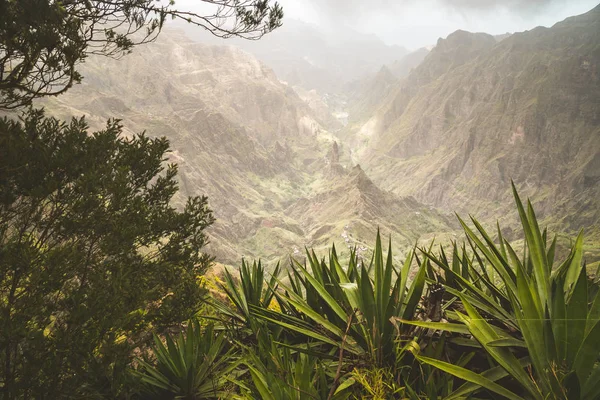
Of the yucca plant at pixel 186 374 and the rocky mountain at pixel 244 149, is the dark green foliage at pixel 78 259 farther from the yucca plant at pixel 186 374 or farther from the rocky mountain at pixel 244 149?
the rocky mountain at pixel 244 149

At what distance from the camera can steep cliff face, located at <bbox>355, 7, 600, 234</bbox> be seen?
282 ft

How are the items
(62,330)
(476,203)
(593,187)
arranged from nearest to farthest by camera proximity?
(62,330)
(593,187)
(476,203)

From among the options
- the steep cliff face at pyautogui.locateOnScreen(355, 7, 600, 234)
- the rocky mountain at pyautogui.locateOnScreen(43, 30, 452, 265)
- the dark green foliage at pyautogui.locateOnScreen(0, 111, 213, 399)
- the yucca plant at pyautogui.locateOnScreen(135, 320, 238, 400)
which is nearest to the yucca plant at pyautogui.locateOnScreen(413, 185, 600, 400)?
the yucca plant at pyautogui.locateOnScreen(135, 320, 238, 400)

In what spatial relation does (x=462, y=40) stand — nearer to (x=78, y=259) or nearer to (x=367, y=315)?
(x=367, y=315)

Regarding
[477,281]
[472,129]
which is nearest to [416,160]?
[472,129]

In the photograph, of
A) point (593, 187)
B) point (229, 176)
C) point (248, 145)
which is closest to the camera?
point (593, 187)

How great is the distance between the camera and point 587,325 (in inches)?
59.6

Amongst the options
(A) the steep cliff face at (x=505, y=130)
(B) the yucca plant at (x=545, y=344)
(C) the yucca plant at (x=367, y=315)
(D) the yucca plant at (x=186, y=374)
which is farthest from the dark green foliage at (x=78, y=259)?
(A) the steep cliff face at (x=505, y=130)

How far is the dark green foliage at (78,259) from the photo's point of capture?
2.43m

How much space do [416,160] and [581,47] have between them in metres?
57.6

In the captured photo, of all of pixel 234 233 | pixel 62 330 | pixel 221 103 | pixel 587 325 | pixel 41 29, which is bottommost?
pixel 587 325

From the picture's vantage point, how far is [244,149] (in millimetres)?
118562

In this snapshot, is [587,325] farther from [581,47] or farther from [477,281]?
[581,47]

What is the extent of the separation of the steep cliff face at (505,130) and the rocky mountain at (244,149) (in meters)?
18.3
